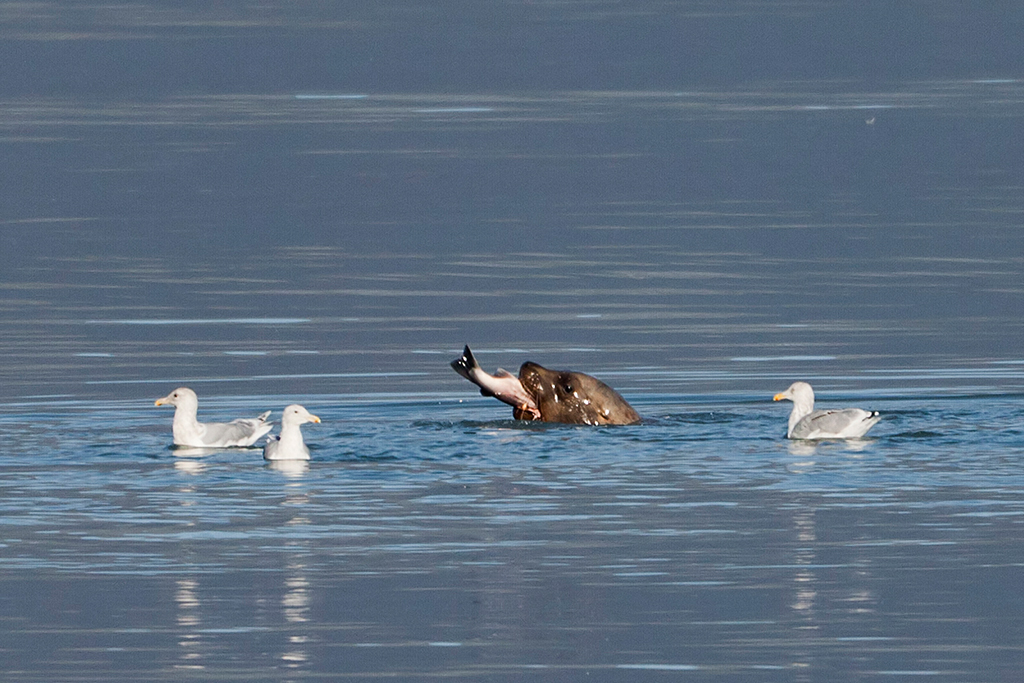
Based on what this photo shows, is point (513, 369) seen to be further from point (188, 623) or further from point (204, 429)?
point (188, 623)

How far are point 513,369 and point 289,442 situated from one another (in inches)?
Answer: 188

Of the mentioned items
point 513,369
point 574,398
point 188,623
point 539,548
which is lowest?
point 188,623

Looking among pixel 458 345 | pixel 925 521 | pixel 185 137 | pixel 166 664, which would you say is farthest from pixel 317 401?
pixel 185 137

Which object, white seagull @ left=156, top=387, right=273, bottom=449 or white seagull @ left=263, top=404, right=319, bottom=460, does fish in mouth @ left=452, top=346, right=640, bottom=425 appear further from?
white seagull @ left=263, top=404, right=319, bottom=460

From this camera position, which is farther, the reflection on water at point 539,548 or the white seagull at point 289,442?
the white seagull at point 289,442

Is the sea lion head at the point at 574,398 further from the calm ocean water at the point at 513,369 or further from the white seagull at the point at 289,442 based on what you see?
the white seagull at the point at 289,442

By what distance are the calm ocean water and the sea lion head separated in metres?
0.39

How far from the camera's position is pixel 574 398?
17.1 m

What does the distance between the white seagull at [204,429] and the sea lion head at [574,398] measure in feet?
7.01

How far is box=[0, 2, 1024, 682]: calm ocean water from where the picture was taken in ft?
34.5

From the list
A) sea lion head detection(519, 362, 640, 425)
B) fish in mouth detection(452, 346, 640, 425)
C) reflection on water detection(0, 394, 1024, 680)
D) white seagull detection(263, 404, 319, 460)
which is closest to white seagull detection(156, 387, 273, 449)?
reflection on water detection(0, 394, 1024, 680)

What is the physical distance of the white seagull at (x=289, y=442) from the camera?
14906mm

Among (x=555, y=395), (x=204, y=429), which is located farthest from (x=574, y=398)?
(x=204, y=429)

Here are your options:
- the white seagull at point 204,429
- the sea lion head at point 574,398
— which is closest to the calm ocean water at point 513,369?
the white seagull at point 204,429
